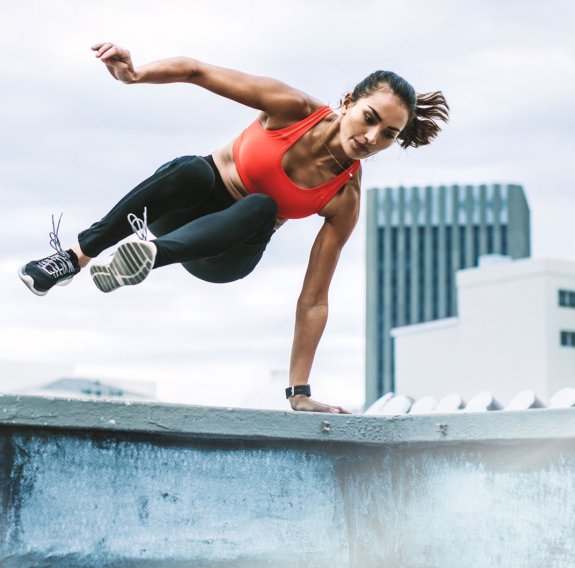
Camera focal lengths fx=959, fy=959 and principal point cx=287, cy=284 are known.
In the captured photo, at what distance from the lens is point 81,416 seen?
306 cm

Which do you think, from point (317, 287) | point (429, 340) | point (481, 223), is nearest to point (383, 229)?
point (481, 223)

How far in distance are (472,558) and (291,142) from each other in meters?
1.76

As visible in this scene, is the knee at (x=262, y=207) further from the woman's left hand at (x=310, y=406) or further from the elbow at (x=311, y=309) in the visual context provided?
the woman's left hand at (x=310, y=406)

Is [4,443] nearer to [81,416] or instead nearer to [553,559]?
[81,416]

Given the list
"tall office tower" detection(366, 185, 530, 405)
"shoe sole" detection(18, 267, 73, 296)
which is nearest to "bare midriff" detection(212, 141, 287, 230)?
"shoe sole" detection(18, 267, 73, 296)

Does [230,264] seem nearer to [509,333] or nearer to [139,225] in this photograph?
[139,225]

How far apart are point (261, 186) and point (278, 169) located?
107mm

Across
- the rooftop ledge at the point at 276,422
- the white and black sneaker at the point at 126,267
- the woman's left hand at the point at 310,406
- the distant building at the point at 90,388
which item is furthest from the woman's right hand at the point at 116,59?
the distant building at the point at 90,388

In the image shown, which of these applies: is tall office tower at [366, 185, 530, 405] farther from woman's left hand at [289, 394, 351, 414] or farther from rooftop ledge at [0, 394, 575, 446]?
rooftop ledge at [0, 394, 575, 446]

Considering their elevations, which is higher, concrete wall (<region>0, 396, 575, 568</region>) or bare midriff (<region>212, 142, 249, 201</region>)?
bare midriff (<region>212, 142, 249, 201</region>)

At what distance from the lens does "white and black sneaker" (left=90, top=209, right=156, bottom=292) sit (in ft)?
11.5

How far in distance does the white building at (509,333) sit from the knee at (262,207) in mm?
49255

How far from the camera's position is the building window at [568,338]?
53.1 meters

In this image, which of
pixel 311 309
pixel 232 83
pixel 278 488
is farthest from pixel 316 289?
pixel 278 488
